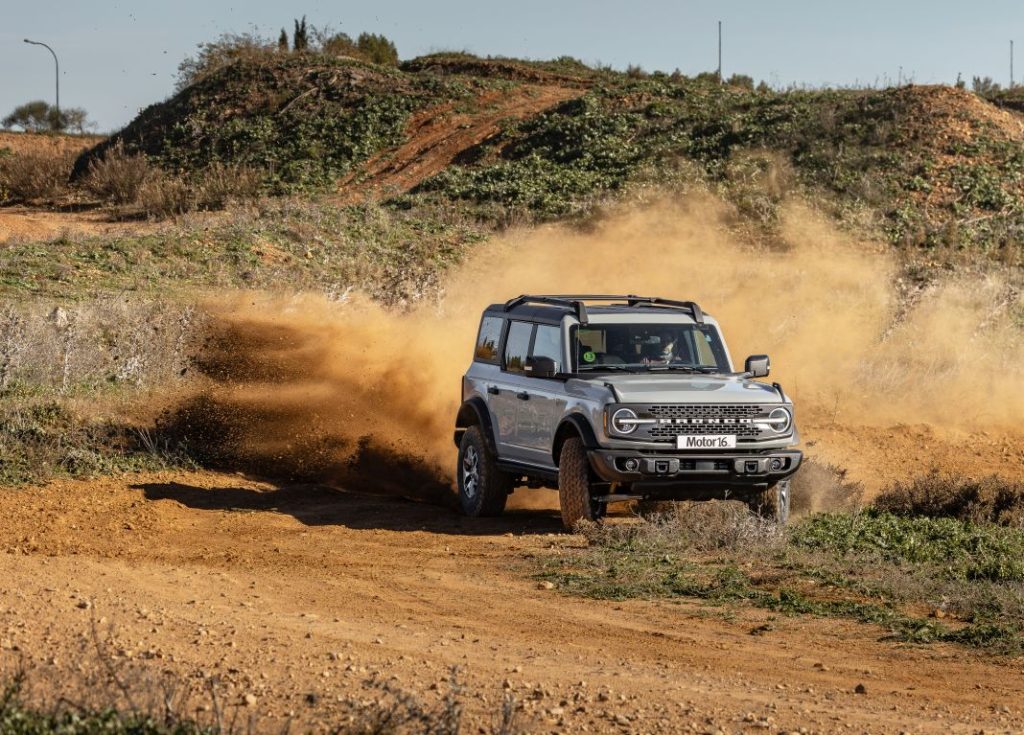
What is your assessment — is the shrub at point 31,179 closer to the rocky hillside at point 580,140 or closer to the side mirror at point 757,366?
the rocky hillside at point 580,140

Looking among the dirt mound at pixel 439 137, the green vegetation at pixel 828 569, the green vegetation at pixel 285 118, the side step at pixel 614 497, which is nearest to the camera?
the green vegetation at pixel 828 569

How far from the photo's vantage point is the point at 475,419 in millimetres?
13953

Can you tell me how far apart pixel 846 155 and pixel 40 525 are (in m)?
30.0

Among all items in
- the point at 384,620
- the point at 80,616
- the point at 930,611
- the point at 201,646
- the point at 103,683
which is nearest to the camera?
the point at 103,683

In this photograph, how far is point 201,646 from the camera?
25.3ft

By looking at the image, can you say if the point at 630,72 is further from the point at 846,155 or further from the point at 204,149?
the point at 846,155

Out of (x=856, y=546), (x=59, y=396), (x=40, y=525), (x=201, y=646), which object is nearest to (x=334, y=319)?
(x=59, y=396)

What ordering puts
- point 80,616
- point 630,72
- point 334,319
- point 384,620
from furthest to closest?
point 630,72 < point 334,319 < point 384,620 < point 80,616

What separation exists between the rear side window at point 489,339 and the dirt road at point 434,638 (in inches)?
75.9

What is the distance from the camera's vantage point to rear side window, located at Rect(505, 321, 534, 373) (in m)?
13.5

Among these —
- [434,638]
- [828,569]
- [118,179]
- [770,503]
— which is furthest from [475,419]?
[118,179]

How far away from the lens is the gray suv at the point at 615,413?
39.0ft

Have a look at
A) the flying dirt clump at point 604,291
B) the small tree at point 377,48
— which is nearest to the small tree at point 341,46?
the small tree at point 377,48

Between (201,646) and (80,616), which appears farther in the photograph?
(80,616)
